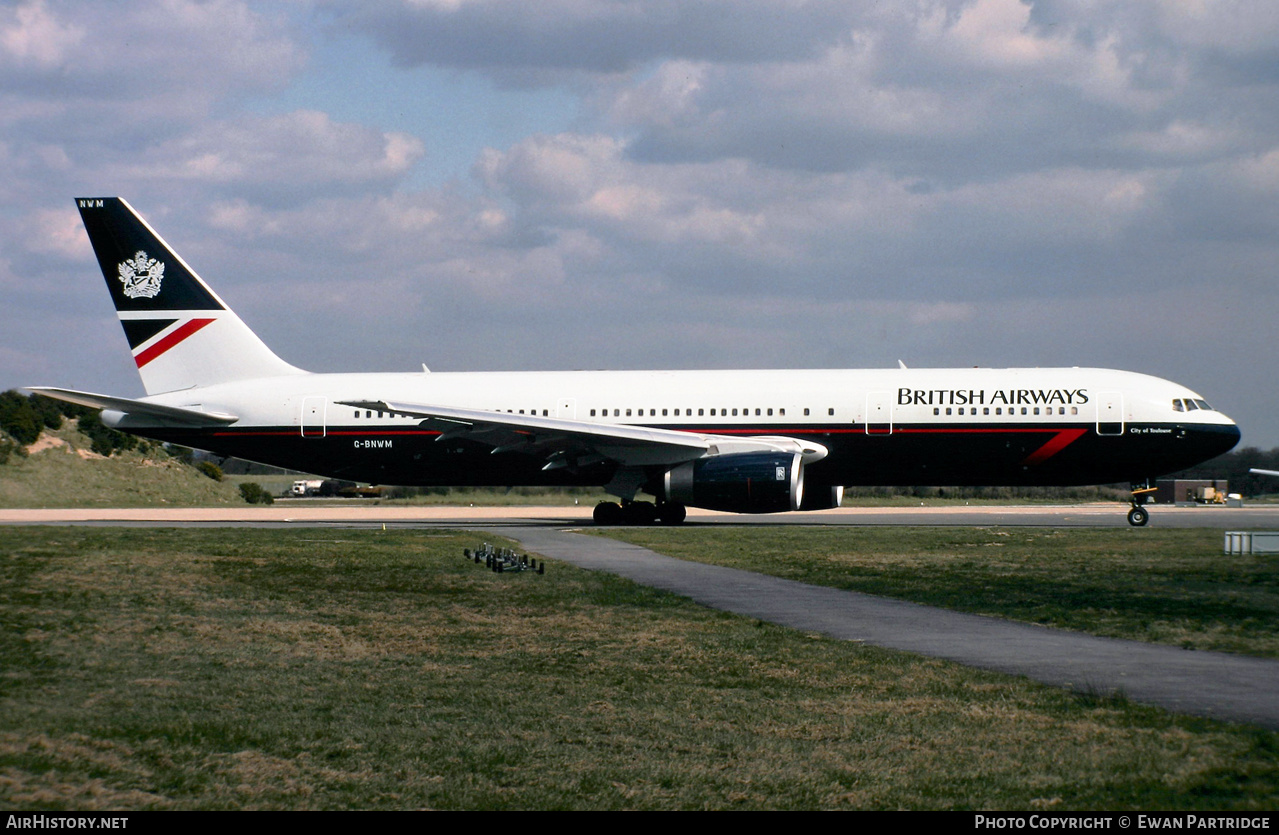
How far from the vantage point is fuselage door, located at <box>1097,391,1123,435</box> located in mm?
30328

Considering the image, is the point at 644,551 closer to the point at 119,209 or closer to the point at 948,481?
the point at 948,481

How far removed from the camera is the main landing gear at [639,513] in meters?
32.4

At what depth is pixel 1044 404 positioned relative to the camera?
30516 mm

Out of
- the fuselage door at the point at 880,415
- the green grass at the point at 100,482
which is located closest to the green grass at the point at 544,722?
the fuselage door at the point at 880,415

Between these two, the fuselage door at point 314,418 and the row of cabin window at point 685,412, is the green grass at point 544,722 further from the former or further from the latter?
the fuselage door at point 314,418

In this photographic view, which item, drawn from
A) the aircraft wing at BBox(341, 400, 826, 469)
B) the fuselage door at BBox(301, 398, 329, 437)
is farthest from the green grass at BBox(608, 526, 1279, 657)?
the fuselage door at BBox(301, 398, 329, 437)

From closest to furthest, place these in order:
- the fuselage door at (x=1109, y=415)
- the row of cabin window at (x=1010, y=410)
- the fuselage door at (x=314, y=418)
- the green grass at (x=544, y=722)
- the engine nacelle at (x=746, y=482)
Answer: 1. the green grass at (x=544, y=722)
2. the engine nacelle at (x=746, y=482)
3. the fuselage door at (x=1109, y=415)
4. the row of cabin window at (x=1010, y=410)
5. the fuselage door at (x=314, y=418)

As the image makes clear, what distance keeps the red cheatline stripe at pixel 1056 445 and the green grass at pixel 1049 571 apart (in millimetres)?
2201

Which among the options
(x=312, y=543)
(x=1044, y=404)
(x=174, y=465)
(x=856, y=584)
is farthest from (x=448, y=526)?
(x=174, y=465)

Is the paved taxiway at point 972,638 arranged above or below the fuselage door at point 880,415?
below

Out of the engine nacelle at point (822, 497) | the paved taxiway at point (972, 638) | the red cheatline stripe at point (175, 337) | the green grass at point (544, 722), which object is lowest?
the green grass at point (544, 722)

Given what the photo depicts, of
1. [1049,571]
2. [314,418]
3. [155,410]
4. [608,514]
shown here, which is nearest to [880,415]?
[608,514]

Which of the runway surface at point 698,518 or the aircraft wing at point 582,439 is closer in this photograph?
the aircraft wing at point 582,439

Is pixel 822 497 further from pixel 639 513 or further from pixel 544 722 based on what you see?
pixel 544 722
